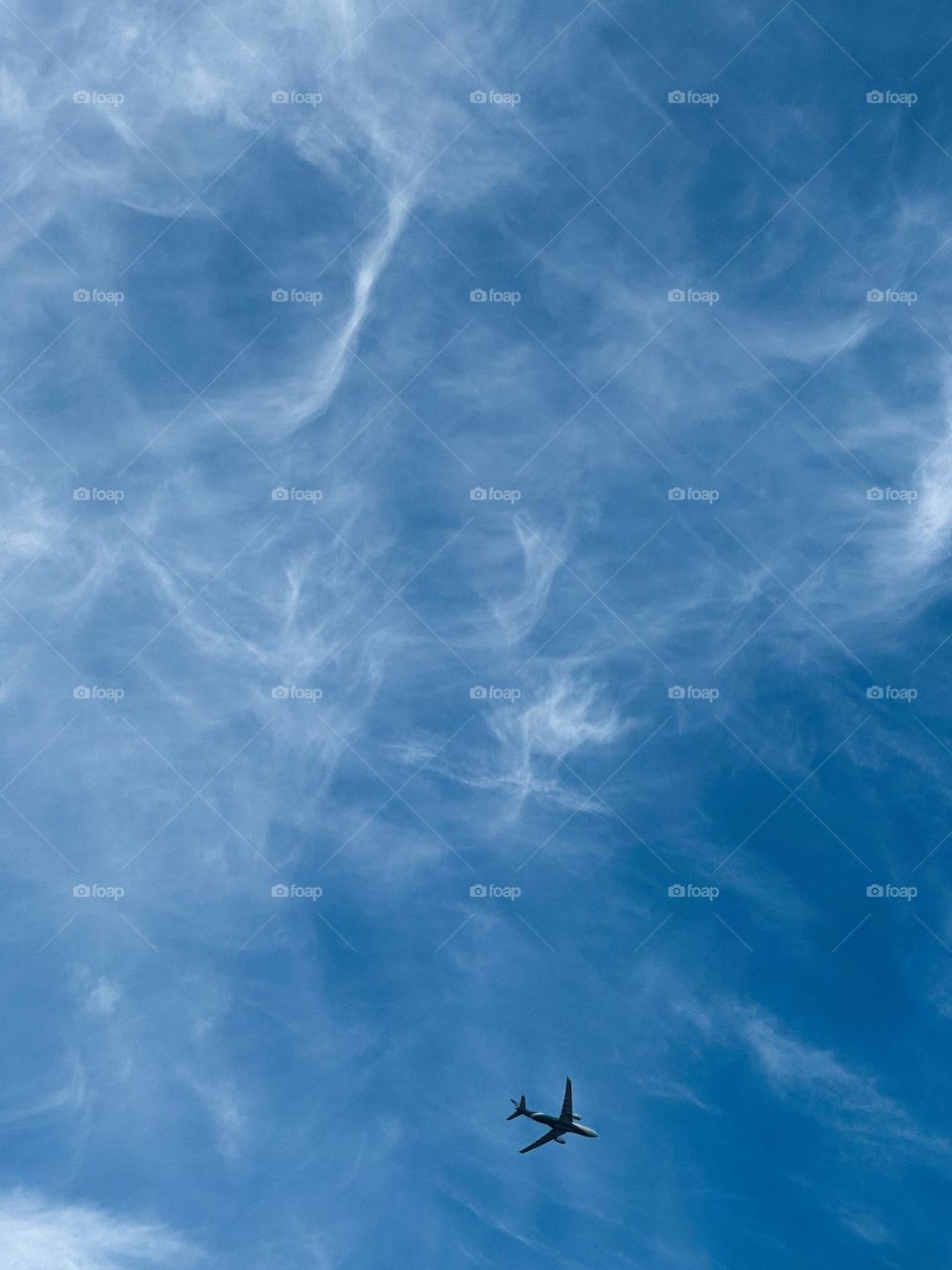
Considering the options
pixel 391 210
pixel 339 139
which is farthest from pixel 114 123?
pixel 391 210

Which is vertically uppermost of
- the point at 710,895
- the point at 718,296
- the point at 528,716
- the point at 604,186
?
the point at 604,186

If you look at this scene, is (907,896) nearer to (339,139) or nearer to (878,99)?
(878,99)

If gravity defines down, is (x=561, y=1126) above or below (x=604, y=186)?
below
